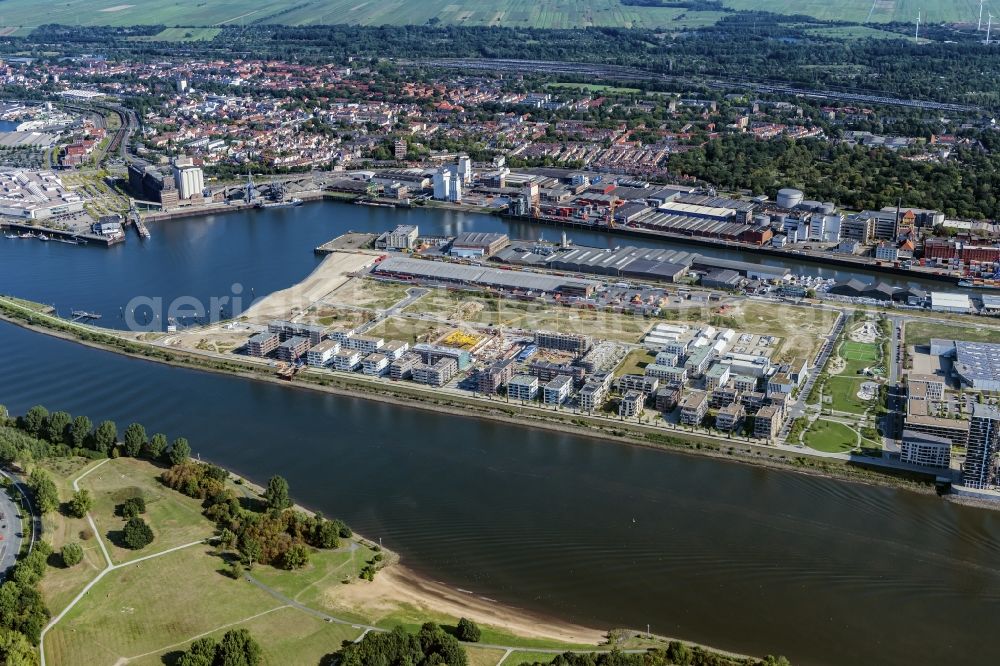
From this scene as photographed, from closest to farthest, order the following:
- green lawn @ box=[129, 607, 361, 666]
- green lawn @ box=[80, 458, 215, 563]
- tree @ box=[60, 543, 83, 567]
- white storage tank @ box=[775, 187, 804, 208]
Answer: green lawn @ box=[129, 607, 361, 666], tree @ box=[60, 543, 83, 567], green lawn @ box=[80, 458, 215, 563], white storage tank @ box=[775, 187, 804, 208]

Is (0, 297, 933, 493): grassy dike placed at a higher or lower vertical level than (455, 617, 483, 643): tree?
higher

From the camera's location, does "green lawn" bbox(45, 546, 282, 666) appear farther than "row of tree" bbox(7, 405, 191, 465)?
No

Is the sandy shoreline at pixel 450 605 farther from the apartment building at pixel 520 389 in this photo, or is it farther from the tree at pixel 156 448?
the apartment building at pixel 520 389

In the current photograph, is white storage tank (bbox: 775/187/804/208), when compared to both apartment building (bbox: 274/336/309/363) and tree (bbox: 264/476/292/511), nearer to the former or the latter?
apartment building (bbox: 274/336/309/363)

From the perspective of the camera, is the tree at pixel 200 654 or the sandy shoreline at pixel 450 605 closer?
the tree at pixel 200 654

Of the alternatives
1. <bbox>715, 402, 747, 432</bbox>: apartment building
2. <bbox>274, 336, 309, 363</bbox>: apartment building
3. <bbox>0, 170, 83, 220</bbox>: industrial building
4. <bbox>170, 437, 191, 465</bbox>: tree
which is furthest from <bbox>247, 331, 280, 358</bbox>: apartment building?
<bbox>0, 170, 83, 220</bbox>: industrial building

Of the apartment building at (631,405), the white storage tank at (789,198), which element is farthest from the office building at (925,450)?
the white storage tank at (789,198)

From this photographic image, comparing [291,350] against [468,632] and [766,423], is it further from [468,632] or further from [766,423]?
[468,632]
